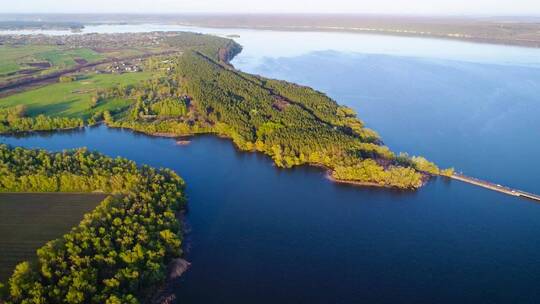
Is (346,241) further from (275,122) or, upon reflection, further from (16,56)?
(16,56)

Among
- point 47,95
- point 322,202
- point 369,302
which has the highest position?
point 47,95

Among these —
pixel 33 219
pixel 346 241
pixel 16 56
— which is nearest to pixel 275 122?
pixel 346 241

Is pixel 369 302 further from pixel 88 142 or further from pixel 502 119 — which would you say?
pixel 502 119

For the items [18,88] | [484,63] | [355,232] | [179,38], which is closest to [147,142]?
[355,232]

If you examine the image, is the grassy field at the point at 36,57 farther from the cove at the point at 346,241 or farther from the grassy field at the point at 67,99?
the cove at the point at 346,241

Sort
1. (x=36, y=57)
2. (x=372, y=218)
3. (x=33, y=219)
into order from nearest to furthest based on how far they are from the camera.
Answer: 1. (x=33, y=219)
2. (x=372, y=218)
3. (x=36, y=57)

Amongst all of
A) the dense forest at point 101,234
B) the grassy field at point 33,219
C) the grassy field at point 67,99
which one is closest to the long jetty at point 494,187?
the dense forest at point 101,234

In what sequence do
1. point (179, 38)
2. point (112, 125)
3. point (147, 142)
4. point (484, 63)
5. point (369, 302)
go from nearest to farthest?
1. point (369, 302)
2. point (147, 142)
3. point (112, 125)
4. point (484, 63)
5. point (179, 38)
